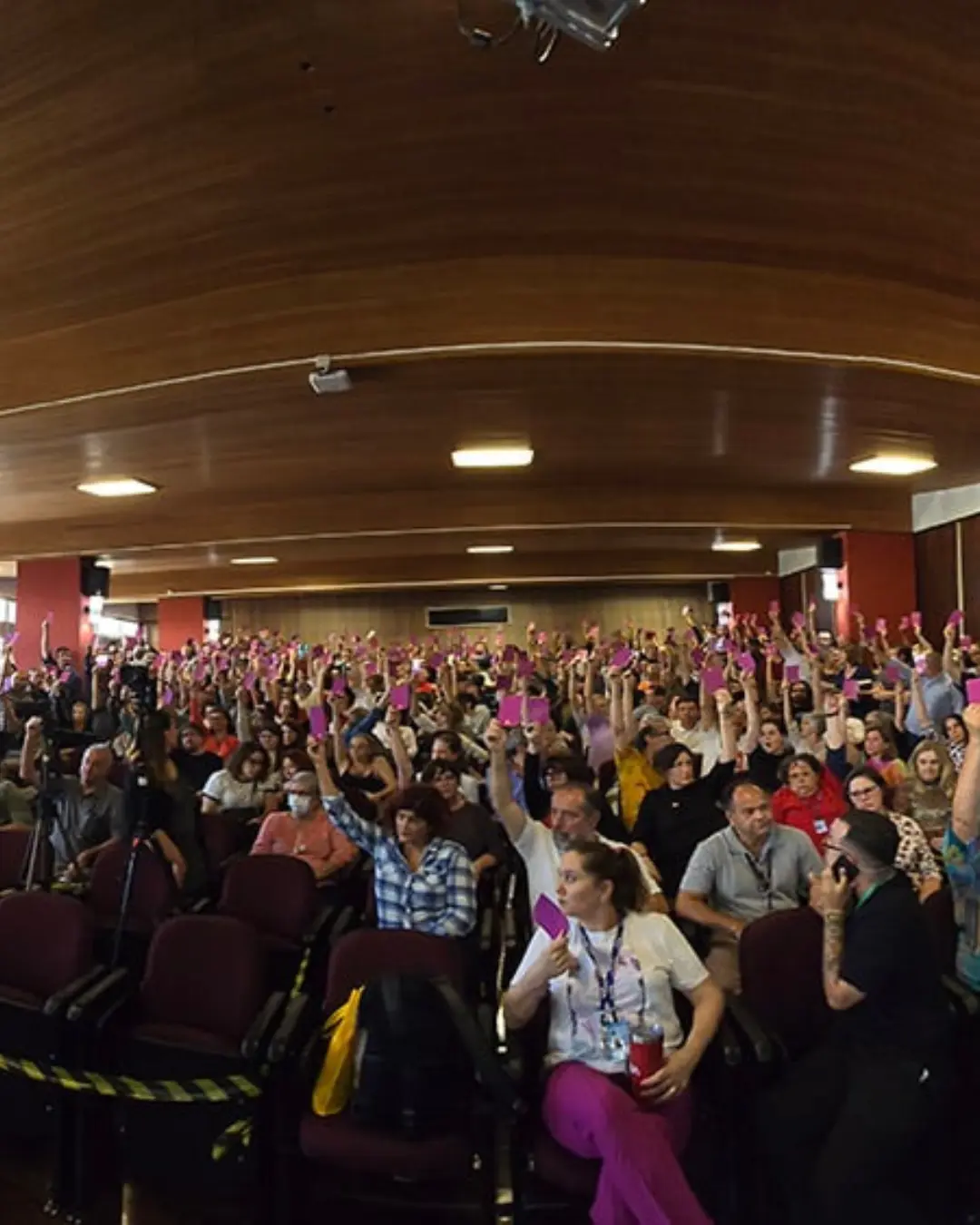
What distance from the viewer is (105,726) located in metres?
7.52

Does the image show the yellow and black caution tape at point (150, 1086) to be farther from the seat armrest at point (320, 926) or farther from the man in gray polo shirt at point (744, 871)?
the man in gray polo shirt at point (744, 871)

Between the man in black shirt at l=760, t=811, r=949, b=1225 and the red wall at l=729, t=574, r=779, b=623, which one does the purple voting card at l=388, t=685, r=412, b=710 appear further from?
the red wall at l=729, t=574, r=779, b=623

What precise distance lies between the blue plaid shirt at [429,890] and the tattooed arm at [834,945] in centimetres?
132

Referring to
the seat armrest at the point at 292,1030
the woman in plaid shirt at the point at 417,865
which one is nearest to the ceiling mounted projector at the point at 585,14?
the woman in plaid shirt at the point at 417,865

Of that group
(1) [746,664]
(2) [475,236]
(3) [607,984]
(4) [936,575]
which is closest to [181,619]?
(4) [936,575]

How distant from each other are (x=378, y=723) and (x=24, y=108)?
4.19 meters

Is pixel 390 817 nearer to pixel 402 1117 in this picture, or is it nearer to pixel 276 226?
pixel 402 1117

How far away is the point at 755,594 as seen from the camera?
58.6 ft

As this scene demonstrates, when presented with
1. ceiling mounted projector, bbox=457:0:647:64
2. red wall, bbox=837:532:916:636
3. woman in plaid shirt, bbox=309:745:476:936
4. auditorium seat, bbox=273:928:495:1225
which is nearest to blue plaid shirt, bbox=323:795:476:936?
woman in plaid shirt, bbox=309:745:476:936

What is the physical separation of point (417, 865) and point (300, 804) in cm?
150

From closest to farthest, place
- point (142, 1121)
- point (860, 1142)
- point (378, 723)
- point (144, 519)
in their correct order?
point (860, 1142), point (142, 1121), point (378, 723), point (144, 519)

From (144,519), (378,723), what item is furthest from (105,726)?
(144,519)

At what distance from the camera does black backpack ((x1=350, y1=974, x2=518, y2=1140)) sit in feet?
8.54

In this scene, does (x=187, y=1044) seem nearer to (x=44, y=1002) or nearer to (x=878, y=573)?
(x=44, y=1002)
